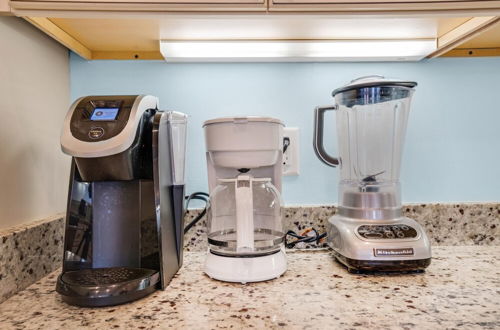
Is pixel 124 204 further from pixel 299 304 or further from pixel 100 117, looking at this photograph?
pixel 299 304

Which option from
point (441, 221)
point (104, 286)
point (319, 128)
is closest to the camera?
point (104, 286)

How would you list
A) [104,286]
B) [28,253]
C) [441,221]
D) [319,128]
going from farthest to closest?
1. [441,221]
2. [319,128]
3. [28,253]
4. [104,286]

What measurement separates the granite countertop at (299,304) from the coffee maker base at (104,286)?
15 millimetres

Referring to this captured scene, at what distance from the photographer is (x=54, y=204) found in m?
0.79

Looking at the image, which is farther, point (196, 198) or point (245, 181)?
point (196, 198)

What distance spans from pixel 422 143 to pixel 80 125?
0.85m

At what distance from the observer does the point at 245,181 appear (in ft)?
2.11

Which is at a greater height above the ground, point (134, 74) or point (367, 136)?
point (134, 74)

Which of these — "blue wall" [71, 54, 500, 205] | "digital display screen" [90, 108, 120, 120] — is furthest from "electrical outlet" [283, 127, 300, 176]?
"digital display screen" [90, 108, 120, 120]

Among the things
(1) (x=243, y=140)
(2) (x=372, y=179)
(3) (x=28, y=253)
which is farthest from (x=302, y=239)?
(3) (x=28, y=253)

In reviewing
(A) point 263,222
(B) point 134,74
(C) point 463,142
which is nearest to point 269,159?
(A) point 263,222

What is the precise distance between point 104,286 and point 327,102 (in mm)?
696

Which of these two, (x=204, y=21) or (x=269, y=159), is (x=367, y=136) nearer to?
(x=269, y=159)

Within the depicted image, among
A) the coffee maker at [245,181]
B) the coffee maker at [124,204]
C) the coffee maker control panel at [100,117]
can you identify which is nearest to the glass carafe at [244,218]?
the coffee maker at [245,181]
